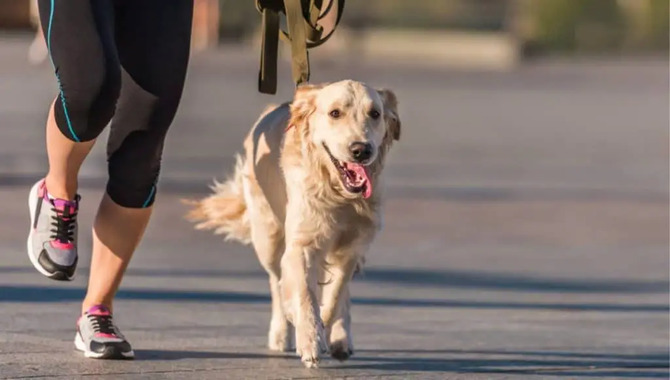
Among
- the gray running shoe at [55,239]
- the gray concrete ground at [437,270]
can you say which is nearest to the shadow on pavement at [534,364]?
the gray concrete ground at [437,270]

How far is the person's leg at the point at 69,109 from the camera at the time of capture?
221 inches

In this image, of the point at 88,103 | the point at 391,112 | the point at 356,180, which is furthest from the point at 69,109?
the point at 391,112

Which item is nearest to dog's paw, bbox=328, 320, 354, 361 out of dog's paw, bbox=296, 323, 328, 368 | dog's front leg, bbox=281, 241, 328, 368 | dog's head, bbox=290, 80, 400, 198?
dog's front leg, bbox=281, 241, 328, 368

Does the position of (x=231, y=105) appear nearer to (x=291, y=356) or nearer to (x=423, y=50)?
(x=291, y=356)

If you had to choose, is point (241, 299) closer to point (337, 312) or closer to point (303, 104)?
point (337, 312)

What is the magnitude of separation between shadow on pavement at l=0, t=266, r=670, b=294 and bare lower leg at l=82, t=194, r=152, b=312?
2.82m

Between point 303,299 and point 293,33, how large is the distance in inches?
47.1

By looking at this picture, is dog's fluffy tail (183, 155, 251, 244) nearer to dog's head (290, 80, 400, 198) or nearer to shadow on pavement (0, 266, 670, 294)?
dog's head (290, 80, 400, 198)

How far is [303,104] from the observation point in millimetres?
6418

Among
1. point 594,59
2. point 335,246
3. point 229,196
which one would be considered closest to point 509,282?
point 229,196

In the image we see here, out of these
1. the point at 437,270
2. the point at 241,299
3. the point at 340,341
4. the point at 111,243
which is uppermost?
the point at 111,243

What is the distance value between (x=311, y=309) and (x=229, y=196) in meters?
1.42

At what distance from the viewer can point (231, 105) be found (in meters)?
24.5

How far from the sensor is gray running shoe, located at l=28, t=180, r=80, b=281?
605 centimetres
